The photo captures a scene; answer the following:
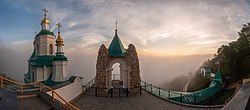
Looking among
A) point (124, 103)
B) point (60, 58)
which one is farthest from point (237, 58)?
point (60, 58)

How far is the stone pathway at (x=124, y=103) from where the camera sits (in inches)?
738

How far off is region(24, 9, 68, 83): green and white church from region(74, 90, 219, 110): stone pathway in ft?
25.5

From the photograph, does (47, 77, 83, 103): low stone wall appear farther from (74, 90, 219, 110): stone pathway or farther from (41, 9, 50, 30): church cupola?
(41, 9, 50, 30): church cupola

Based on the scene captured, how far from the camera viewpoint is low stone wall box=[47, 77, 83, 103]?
16312 millimetres

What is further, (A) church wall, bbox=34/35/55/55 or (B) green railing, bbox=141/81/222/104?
(A) church wall, bbox=34/35/55/55

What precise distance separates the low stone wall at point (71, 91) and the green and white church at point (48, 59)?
285 inches

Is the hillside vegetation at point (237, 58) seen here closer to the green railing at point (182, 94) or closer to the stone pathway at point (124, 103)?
the green railing at point (182, 94)

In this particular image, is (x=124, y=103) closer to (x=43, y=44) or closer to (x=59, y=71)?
(x=59, y=71)

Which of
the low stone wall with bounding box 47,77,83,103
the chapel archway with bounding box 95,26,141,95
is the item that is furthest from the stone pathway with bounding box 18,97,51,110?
the chapel archway with bounding box 95,26,141,95

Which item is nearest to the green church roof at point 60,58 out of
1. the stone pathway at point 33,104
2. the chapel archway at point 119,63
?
the chapel archway at point 119,63

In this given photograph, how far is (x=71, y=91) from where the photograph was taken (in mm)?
18984

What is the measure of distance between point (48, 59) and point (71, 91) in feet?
44.4

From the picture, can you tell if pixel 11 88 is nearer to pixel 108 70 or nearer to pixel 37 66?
pixel 108 70

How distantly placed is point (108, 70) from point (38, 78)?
38.0 feet
